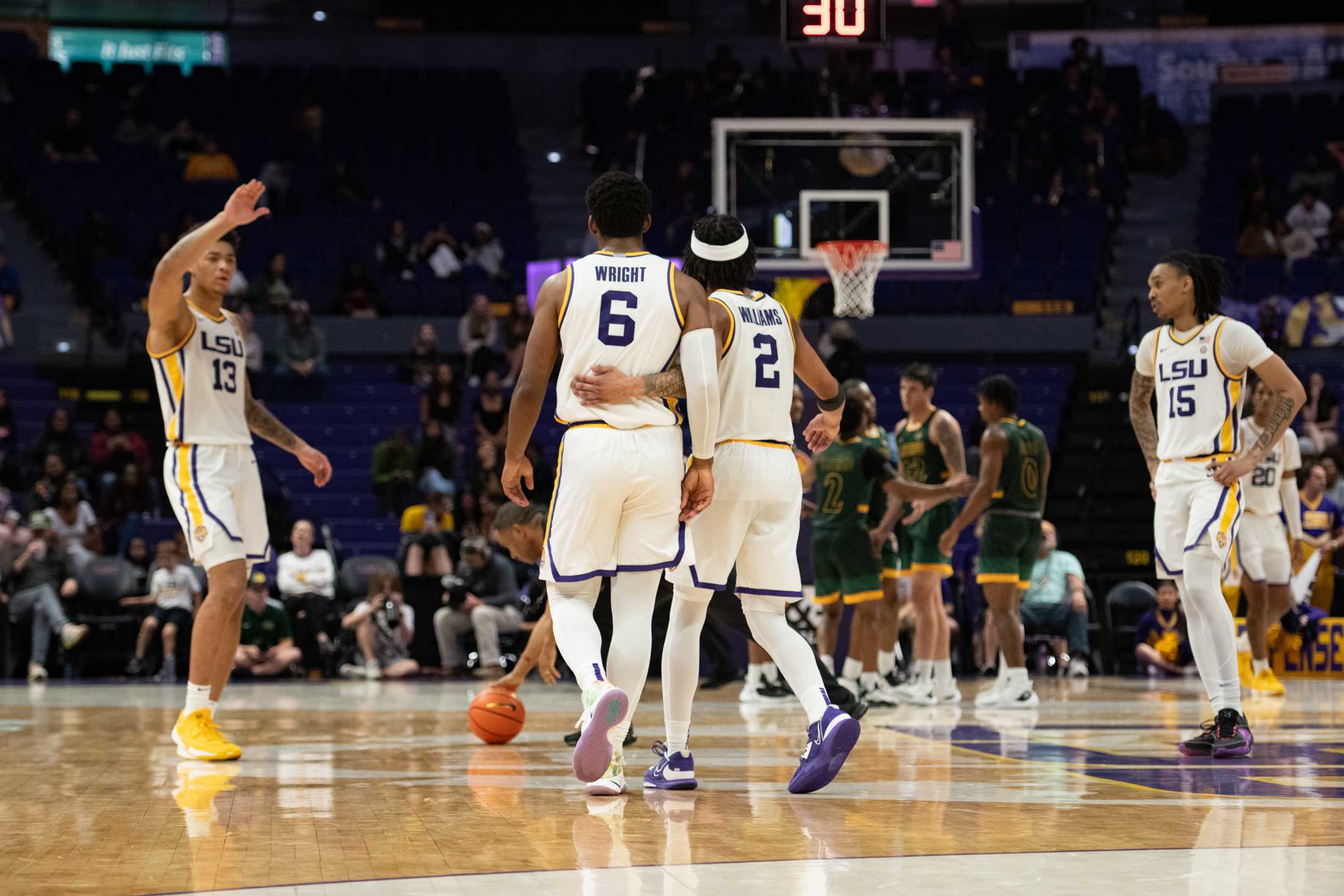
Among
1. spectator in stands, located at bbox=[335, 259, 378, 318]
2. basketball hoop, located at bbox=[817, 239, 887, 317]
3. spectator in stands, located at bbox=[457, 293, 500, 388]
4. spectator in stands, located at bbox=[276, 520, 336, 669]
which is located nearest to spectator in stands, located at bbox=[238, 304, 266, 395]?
spectator in stands, located at bbox=[335, 259, 378, 318]

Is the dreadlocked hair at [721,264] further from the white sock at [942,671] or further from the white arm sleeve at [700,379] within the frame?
the white sock at [942,671]

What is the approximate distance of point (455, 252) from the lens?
2120 cm

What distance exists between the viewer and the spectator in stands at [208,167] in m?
22.0

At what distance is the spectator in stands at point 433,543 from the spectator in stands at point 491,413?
181 centimetres

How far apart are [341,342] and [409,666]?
7248mm

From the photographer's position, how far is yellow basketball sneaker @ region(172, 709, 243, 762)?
22.1 feet

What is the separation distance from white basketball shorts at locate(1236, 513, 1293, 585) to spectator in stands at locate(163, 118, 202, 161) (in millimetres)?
15849

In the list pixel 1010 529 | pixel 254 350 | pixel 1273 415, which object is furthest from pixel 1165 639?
pixel 254 350

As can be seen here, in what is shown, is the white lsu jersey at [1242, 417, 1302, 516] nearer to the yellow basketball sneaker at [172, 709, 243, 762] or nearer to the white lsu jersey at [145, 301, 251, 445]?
the white lsu jersey at [145, 301, 251, 445]

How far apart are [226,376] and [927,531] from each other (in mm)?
4962

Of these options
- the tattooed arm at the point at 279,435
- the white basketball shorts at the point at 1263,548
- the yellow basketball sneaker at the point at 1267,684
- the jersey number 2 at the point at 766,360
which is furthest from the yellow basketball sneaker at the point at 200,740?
the white basketball shorts at the point at 1263,548

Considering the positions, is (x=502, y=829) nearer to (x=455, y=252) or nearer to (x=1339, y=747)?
(x=1339, y=747)

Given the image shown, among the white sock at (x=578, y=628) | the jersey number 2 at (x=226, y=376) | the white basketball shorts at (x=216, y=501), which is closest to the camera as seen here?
the white sock at (x=578, y=628)

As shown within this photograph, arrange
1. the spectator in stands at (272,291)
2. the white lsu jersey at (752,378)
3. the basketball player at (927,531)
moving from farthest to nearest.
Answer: the spectator in stands at (272,291) → the basketball player at (927,531) → the white lsu jersey at (752,378)
